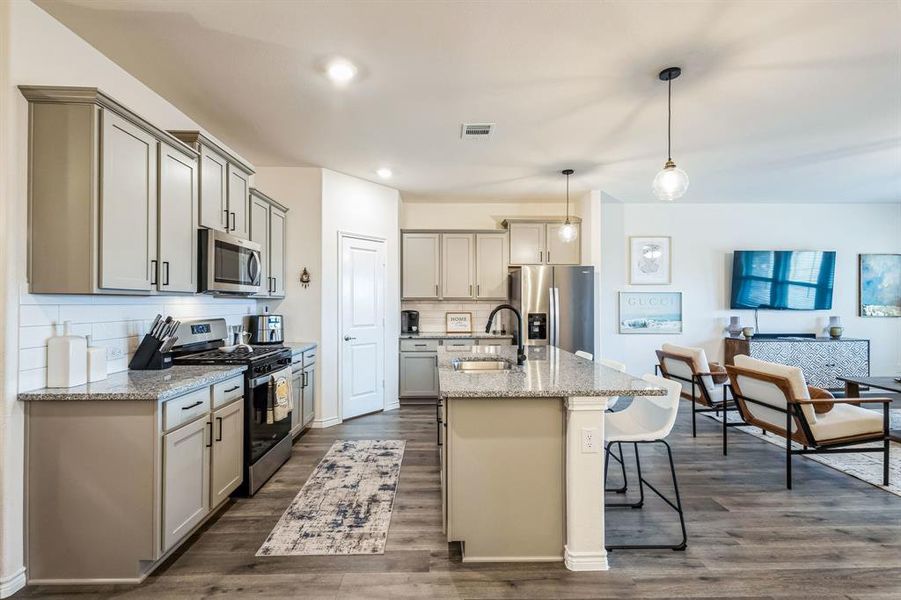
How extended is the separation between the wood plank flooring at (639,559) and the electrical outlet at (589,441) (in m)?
0.59

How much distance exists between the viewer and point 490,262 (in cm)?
582

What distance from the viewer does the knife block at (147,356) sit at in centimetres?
254

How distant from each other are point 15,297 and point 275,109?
80.2 inches

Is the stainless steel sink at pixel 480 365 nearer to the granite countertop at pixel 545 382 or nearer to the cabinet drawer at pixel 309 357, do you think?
the granite countertop at pixel 545 382

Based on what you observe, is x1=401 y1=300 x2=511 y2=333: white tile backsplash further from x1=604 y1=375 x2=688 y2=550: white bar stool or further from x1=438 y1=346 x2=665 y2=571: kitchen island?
x1=438 y1=346 x2=665 y2=571: kitchen island

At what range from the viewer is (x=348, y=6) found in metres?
2.05

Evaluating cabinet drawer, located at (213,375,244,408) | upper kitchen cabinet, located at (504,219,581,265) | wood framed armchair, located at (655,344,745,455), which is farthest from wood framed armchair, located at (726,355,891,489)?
cabinet drawer, located at (213,375,244,408)

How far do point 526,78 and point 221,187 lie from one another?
2325 millimetres

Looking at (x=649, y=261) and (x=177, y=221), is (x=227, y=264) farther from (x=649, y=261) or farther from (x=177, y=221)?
(x=649, y=261)

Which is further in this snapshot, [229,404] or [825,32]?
[229,404]

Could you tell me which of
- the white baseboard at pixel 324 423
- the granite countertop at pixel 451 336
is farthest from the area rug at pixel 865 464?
the white baseboard at pixel 324 423

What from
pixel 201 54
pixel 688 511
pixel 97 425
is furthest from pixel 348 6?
pixel 688 511

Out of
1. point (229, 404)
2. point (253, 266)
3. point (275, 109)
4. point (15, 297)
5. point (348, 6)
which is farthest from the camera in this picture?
point (253, 266)

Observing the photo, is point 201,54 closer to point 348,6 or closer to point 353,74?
point 353,74
